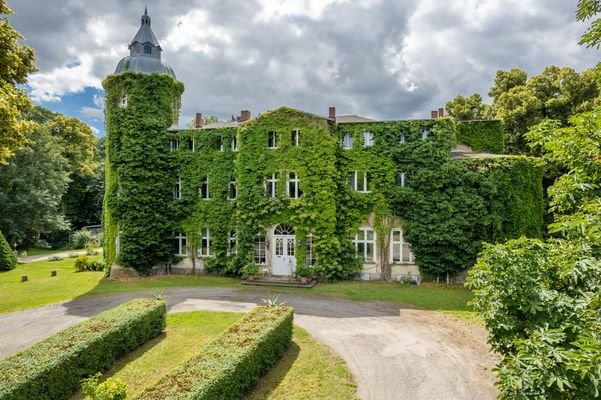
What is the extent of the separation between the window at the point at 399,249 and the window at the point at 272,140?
9119 millimetres

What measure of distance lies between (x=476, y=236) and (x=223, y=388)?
690 inches

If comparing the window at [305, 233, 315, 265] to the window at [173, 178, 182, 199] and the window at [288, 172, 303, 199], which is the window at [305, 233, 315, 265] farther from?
the window at [173, 178, 182, 199]

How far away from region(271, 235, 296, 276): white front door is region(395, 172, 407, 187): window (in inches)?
292

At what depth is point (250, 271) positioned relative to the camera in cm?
2192

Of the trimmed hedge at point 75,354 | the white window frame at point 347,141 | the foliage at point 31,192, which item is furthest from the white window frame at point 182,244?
the foliage at point 31,192

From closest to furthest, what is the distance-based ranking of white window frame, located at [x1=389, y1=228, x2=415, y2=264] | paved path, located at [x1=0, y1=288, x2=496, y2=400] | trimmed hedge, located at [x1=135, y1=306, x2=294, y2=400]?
1. trimmed hedge, located at [x1=135, y1=306, x2=294, y2=400]
2. paved path, located at [x1=0, y1=288, x2=496, y2=400]
3. white window frame, located at [x1=389, y1=228, x2=415, y2=264]

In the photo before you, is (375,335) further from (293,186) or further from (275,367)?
(293,186)

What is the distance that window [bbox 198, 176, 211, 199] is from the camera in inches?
977

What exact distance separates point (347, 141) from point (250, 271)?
10.2 m

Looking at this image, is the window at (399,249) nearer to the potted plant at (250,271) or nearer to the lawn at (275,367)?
the potted plant at (250,271)

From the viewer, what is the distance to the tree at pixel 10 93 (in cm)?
1343

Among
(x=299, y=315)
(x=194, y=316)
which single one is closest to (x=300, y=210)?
(x=299, y=315)

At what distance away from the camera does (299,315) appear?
51.3ft

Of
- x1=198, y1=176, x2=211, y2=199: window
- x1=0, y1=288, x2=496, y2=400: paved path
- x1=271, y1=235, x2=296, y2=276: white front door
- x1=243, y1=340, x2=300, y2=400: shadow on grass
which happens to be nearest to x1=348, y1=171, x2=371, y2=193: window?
x1=271, y1=235, x2=296, y2=276: white front door
